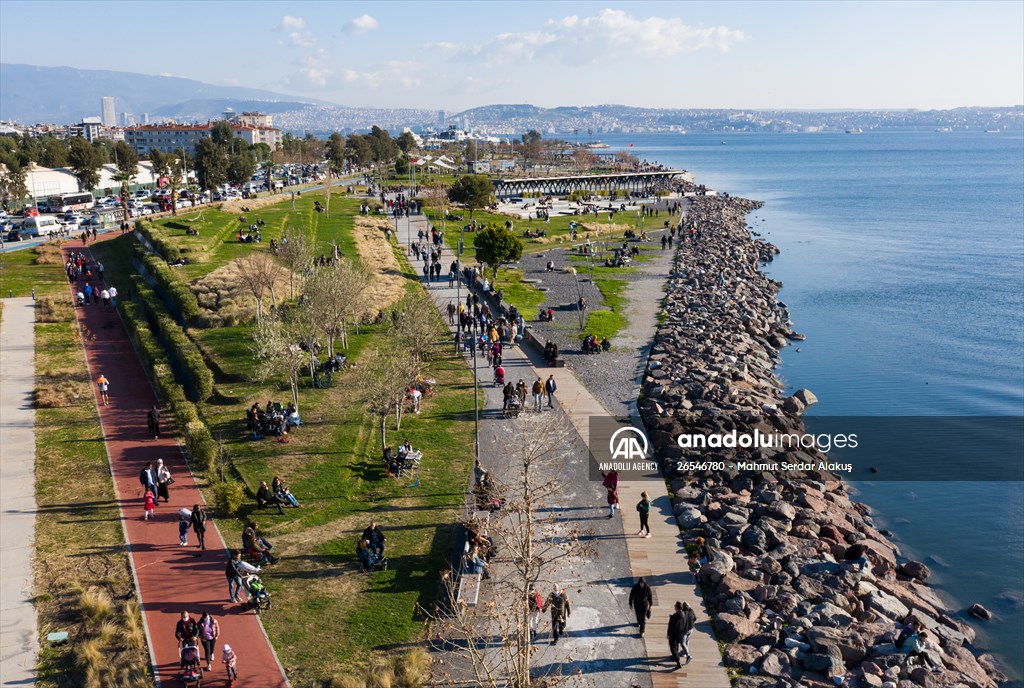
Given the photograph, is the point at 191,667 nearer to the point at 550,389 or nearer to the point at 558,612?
the point at 558,612

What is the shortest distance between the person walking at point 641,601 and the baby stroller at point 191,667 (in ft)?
26.4

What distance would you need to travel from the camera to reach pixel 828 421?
3209 cm

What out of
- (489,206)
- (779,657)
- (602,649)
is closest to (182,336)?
(602,649)

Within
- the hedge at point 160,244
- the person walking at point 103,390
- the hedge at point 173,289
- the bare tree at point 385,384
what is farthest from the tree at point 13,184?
the bare tree at point 385,384

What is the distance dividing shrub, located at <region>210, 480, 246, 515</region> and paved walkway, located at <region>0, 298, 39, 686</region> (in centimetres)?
421

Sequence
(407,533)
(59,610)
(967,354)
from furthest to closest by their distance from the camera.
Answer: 1. (967,354)
2. (407,533)
3. (59,610)

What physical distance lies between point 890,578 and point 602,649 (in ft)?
30.0

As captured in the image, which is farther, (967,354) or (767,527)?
(967,354)

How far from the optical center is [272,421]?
2447 centimetres

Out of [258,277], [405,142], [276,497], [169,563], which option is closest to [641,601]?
[276,497]

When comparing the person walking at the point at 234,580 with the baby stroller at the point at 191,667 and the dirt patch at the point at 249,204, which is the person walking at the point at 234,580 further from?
the dirt patch at the point at 249,204

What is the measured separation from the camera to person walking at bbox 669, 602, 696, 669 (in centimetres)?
1443

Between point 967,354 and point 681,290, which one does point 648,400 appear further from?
point 967,354

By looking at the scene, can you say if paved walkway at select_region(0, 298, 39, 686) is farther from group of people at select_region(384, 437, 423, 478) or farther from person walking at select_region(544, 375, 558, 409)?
person walking at select_region(544, 375, 558, 409)
